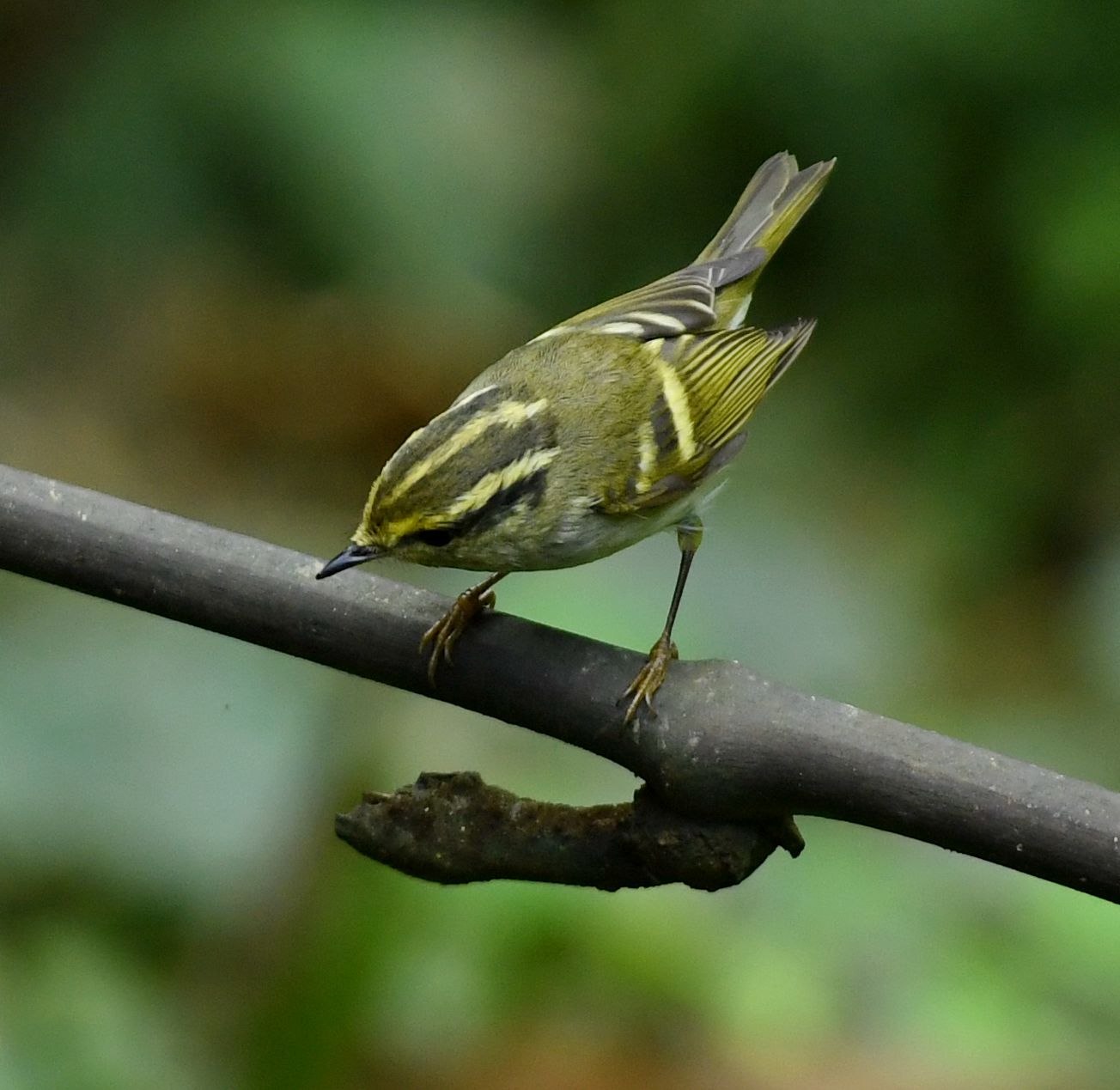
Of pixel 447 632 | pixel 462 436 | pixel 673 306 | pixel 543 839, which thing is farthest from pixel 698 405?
pixel 543 839

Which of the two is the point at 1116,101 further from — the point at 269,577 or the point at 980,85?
the point at 269,577

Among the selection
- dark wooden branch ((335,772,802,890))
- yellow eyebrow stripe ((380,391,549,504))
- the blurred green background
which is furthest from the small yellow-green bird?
the blurred green background

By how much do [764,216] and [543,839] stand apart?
2263mm

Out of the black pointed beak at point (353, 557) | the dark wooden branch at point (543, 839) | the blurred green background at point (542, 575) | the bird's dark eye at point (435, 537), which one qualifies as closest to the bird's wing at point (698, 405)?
the bird's dark eye at point (435, 537)

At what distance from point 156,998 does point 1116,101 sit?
4119 mm

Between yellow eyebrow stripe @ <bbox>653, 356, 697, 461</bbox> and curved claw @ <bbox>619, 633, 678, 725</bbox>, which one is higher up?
yellow eyebrow stripe @ <bbox>653, 356, 697, 461</bbox>

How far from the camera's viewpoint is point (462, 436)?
242 cm

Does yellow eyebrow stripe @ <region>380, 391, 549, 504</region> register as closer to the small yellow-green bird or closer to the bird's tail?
the small yellow-green bird

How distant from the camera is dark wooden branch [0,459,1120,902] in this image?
1.46 metres

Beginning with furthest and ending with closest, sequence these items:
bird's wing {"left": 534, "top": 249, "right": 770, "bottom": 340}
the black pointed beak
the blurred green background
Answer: bird's wing {"left": 534, "top": 249, "right": 770, "bottom": 340} < the blurred green background < the black pointed beak

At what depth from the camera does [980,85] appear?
18.7 ft

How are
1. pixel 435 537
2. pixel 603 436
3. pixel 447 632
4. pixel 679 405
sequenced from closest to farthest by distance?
pixel 447 632 < pixel 435 537 < pixel 603 436 < pixel 679 405

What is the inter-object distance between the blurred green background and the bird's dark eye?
110cm

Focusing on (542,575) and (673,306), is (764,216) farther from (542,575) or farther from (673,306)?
(542,575)
